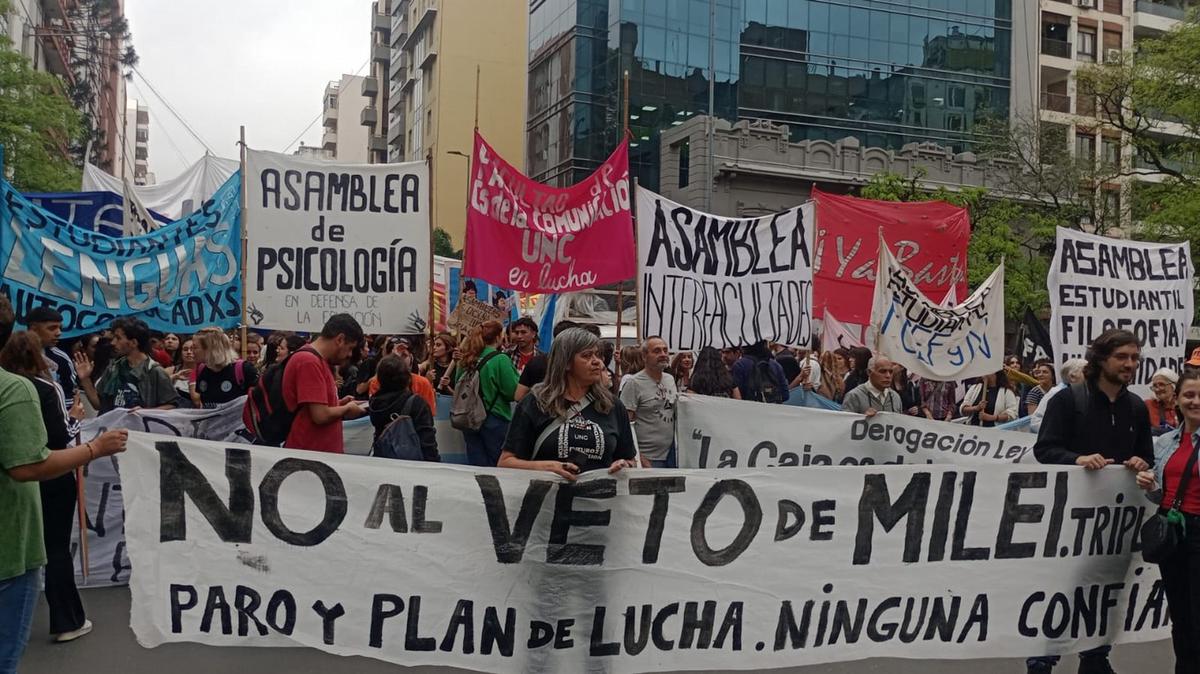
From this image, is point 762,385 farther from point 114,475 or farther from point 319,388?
point 319,388

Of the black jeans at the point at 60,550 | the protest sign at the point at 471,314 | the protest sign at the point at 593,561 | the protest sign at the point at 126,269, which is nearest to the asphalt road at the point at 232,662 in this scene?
the black jeans at the point at 60,550

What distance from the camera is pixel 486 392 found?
8.19 meters

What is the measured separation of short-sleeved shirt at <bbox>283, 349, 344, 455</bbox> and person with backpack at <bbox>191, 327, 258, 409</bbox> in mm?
2253

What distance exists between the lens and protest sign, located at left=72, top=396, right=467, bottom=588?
702 cm

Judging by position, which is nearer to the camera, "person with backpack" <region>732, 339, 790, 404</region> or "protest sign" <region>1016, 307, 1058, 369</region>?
"protest sign" <region>1016, 307, 1058, 369</region>

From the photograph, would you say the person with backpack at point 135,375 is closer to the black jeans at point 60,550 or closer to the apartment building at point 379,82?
the black jeans at point 60,550

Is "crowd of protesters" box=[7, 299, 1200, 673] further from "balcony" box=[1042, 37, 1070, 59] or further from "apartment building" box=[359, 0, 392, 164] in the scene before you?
"apartment building" box=[359, 0, 392, 164]

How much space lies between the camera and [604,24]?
143 ft

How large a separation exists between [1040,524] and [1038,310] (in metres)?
31.6

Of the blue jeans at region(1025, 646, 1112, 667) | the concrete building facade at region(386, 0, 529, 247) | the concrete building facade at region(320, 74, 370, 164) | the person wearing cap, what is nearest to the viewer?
the blue jeans at region(1025, 646, 1112, 667)

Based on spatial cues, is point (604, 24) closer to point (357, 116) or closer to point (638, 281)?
point (638, 281)

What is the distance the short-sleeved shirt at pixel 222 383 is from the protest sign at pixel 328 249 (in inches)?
30.7

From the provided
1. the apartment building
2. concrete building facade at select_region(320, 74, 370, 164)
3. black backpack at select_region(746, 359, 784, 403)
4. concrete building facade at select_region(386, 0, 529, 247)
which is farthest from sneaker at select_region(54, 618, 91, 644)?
concrete building facade at select_region(320, 74, 370, 164)

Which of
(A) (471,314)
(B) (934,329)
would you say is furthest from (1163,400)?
(A) (471,314)
